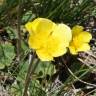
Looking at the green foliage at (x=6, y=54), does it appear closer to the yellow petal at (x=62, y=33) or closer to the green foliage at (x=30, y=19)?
the green foliage at (x=30, y=19)

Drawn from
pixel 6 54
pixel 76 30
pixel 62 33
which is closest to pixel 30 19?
pixel 6 54

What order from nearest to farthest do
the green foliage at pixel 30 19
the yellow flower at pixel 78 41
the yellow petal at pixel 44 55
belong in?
the yellow petal at pixel 44 55 → the yellow flower at pixel 78 41 → the green foliage at pixel 30 19

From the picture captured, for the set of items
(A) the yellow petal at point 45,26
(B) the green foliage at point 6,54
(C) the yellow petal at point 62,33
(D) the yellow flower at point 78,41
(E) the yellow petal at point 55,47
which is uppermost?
(A) the yellow petal at point 45,26

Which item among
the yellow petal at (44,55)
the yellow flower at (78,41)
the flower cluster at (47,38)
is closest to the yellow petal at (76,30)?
the yellow flower at (78,41)

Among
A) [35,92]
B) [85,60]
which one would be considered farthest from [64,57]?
[35,92]

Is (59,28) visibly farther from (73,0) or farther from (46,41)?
(73,0)

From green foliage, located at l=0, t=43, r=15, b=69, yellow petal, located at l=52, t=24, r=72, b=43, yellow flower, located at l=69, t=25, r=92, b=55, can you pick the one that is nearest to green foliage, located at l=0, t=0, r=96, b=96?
green foliage, located at l=0, t=43, r=15, b=69

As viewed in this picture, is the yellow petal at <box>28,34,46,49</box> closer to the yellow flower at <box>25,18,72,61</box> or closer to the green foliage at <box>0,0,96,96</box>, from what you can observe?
the yellow flower at <box>25,18,72,61</box>

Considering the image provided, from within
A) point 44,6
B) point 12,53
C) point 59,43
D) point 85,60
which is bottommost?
point 85,60
